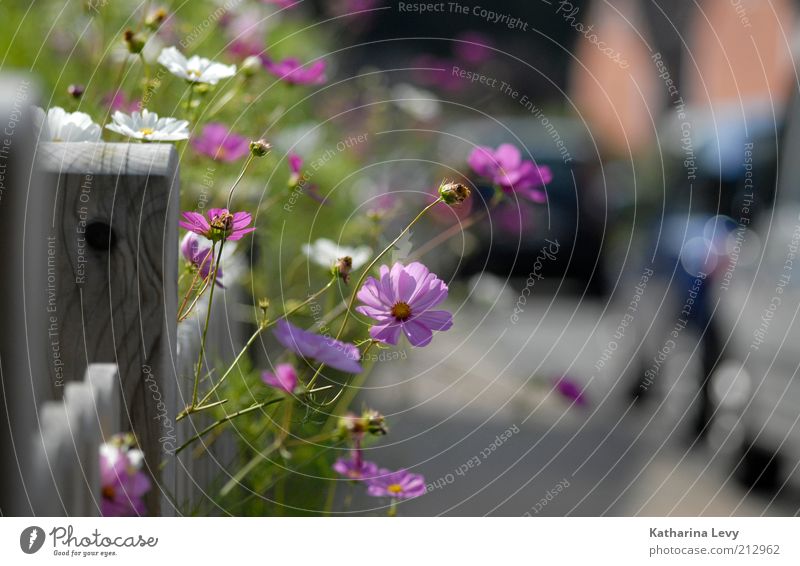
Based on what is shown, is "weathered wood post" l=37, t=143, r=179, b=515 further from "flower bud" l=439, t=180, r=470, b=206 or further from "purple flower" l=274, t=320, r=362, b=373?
"flower bud" l=439, t=180, r=470, b=206

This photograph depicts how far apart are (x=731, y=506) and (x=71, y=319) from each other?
3.27 m

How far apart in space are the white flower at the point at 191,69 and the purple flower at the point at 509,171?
13.2 inches

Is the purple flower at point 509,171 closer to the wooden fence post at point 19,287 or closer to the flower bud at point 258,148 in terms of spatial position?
the flower bud at point 258,148

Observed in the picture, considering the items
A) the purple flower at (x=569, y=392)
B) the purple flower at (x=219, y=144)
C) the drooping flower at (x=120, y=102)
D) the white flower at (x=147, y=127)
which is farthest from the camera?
the purple flower at (x=569, y=392)

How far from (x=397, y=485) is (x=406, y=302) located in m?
0.34

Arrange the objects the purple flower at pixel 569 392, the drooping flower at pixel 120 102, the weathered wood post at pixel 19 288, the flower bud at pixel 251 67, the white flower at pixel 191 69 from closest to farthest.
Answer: the weathered wood post at pixel 19 288, the white flower at pixel 191 69, the flower bud at pixel 251 67, the drooping flower at pixel 120 102, the purple flower at pixel 569 392

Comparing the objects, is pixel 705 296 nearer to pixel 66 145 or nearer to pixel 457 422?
pixel 457 422

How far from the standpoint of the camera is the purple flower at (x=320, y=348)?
100cm

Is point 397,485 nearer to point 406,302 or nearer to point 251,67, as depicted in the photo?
point 406,302

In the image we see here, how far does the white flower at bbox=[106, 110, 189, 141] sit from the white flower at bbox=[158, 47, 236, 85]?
83mm

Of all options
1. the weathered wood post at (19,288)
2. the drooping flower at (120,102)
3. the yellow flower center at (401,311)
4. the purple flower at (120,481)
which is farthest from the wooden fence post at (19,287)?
the drooping flower at (120,102)

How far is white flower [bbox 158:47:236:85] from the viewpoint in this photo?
115cm

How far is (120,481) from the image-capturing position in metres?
1.14
